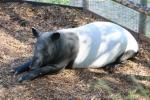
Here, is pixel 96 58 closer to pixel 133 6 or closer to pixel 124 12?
pixel 133 6

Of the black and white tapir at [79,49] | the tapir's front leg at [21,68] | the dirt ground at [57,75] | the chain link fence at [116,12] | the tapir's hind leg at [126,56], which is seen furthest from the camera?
the chain link fence at [116,12]

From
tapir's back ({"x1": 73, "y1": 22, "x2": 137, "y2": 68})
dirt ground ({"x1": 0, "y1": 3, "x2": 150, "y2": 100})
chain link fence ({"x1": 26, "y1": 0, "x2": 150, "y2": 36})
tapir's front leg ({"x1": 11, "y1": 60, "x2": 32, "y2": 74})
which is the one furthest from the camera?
chain link fence ({"x1": 26, "y1": 0, "x2": 150, "y2": 36})

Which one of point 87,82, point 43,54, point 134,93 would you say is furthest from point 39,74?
point 134,93

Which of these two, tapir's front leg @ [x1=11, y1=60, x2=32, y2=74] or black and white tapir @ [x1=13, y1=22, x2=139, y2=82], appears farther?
tapir's front leg @ [x1=11, y1=60, x2=32, y2=74]

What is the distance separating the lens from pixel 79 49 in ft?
20.8

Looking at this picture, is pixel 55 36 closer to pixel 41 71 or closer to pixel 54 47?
pixel 54 47

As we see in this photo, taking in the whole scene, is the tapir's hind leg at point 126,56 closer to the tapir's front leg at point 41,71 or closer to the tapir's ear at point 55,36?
the tapir's front leg at point 41,71

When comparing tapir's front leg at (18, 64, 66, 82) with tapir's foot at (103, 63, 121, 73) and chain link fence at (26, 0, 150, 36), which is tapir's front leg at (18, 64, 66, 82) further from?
chain link fence at (26, 0, 150, 36)

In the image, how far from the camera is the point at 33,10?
29.1 ft

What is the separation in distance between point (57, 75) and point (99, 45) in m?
0.82

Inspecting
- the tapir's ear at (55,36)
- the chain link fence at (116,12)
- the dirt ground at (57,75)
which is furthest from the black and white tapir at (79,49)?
the chain link fence at (116,12)

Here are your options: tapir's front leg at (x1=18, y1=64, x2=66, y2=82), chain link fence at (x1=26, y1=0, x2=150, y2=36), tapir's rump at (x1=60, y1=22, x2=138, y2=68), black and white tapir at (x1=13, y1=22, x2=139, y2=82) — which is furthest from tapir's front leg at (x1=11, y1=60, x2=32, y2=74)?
chain link fence at (x1=26, y1=0, x2=150, y2=36)

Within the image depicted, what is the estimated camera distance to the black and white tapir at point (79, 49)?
19.4ft

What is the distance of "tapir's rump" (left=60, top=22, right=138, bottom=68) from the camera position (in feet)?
21.0
